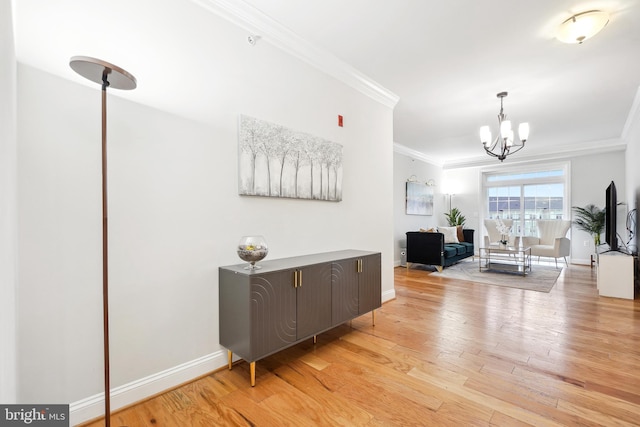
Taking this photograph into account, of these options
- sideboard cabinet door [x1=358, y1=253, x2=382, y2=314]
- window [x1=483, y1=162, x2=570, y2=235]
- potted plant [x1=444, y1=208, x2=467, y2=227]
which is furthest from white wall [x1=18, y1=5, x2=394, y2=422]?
window [x1=483, y1=162, x2=570, y2=235]

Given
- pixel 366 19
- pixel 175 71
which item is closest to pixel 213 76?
pixel 175 71

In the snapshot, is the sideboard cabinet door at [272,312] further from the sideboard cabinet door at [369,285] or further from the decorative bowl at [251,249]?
the sideboard cabinet door at [369,285]

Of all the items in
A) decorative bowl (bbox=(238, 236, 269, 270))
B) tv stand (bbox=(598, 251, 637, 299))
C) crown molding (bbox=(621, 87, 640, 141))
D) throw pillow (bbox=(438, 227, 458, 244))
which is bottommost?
tv stand (bbox=(598, 251, 637, 299))

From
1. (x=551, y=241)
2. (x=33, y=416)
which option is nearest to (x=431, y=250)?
(x=551, y=241)

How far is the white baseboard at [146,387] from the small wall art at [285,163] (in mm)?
1221

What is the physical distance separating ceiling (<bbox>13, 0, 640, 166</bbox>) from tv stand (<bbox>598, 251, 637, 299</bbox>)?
84.0 inches

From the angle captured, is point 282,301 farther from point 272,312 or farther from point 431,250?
point 431,250

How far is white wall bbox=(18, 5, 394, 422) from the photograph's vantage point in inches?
55.6

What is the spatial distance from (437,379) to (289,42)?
9.41ft

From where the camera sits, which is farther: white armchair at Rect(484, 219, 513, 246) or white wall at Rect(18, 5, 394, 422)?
white armchair at Rect(484, 219, 513, 246)

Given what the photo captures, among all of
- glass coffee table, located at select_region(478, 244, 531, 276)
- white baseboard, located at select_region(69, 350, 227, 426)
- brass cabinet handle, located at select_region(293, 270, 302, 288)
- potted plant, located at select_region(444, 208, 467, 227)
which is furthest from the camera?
potted plant, located at select_region(444, 208, 467, 227)

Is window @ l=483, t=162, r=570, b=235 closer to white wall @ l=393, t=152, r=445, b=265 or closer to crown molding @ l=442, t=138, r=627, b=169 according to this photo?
crown molding @ l=442, t=138, r=627, b=169

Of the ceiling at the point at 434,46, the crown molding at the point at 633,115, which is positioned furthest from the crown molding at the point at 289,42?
the crown molding at the point at 633,115

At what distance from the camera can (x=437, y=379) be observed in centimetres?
193
